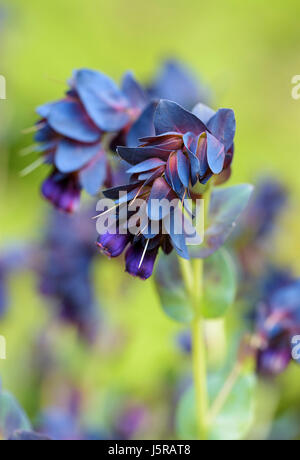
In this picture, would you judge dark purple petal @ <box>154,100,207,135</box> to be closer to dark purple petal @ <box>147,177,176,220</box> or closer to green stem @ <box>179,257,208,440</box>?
dark purple petal @ <box>147,177,176,220</box>

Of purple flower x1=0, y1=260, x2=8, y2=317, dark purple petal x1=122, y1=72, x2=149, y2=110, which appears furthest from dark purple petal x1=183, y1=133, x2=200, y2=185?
purple flower x1=0, y1=260, x2=8, y2=317

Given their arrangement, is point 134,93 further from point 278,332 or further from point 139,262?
point 278,332

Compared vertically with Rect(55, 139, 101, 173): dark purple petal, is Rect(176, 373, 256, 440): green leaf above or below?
below

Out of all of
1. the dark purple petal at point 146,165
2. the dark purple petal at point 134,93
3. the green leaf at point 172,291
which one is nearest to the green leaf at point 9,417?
the green leaf at point 172,291

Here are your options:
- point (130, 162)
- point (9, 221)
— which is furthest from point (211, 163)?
point (9, 221)

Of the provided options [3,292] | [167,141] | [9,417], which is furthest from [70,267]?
[167,141]
